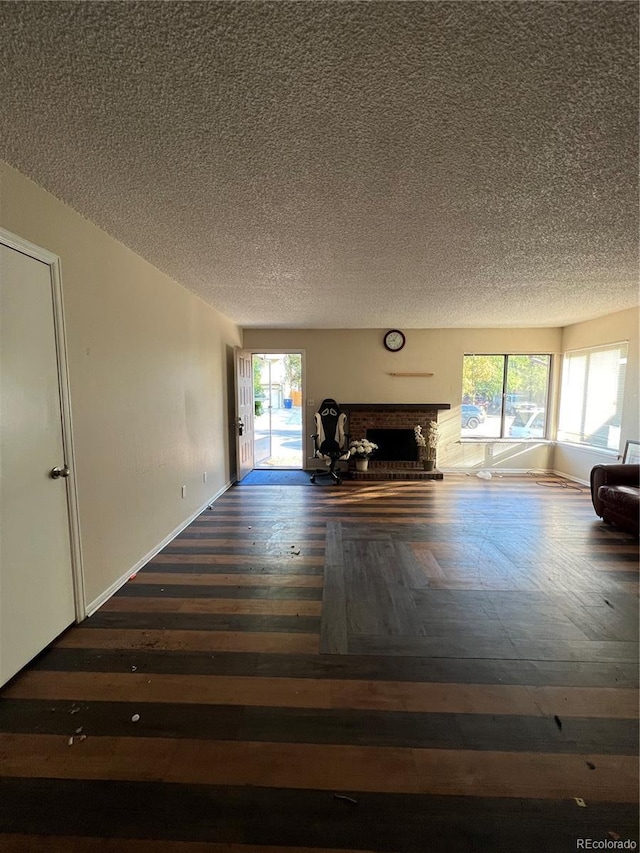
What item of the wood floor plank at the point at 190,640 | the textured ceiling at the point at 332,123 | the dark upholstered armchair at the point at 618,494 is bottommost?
the wood floor plank at the point at 190,640

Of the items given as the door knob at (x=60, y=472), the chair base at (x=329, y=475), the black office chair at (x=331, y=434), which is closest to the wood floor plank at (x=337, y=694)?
the door knob at (x=60, y=472)

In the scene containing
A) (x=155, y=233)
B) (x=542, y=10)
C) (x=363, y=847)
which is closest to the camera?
(x=542, y=10)

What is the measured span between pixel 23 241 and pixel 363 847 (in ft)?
9.17

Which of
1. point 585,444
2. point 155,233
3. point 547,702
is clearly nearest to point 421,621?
point 547,702

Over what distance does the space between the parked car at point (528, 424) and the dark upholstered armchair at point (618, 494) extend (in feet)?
7.87

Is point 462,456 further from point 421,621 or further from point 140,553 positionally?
point 140,553

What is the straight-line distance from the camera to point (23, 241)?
65.2 inches

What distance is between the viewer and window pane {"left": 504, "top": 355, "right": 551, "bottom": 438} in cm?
597

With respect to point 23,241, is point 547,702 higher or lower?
lower

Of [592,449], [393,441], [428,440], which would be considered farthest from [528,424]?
[393,441]

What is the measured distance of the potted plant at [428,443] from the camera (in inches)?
229

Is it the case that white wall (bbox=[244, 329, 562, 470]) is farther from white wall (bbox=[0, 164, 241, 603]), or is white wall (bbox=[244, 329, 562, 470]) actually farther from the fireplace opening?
white wall (bbox=[0, 164, 241, 603])

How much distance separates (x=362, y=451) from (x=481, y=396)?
241cm

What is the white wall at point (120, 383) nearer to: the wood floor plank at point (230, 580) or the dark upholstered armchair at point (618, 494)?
the wood floor plank at point (230, 580)
